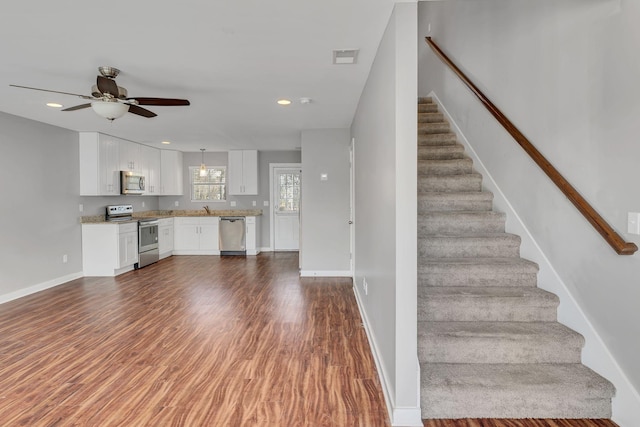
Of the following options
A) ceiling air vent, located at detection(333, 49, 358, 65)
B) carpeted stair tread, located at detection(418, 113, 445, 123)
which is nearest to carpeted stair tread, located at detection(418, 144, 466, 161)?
carpeted stair tread, located at detection(418, 113, 445, 123)

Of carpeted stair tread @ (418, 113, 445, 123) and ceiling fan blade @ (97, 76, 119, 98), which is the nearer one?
ceiling fan blade @ (97, 76, 119, 98)

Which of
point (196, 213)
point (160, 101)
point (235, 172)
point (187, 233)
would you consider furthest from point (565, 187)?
point (196, 213)

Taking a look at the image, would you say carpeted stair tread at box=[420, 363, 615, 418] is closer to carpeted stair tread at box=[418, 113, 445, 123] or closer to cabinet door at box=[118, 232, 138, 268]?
carpeted stair tread at box=[418, 113, 445, 123]

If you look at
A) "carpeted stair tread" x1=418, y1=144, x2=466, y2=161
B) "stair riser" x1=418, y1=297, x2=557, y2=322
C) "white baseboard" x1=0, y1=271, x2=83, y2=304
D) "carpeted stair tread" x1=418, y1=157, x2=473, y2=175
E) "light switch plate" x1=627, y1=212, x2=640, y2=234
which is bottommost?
"white baseboard" x1=0, y1=271, x2=83, y2=304

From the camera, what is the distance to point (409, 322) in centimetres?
192

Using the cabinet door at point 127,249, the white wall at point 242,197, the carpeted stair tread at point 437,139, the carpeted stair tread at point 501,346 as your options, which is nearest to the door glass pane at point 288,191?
the white wall at point 242,197

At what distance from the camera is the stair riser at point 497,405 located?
195 centimetres

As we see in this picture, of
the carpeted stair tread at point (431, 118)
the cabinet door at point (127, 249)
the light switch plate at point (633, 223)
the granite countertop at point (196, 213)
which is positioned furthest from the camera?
the granite countertop at point (196, 213)

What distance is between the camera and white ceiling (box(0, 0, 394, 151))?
2010mm

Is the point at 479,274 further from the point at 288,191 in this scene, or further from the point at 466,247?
the point at 288,191

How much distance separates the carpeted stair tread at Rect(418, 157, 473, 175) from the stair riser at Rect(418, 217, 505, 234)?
0.68m

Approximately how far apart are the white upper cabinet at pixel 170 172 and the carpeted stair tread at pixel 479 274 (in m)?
6.72

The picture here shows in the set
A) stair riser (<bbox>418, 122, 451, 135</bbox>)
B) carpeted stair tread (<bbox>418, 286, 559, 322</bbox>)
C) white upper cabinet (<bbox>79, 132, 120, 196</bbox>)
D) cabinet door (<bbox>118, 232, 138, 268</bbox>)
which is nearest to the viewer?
carpeted stair tread (<bbox>418, 286, 559, 322</bbox>)

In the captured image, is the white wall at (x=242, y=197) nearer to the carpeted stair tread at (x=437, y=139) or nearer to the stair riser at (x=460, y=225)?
the carpeted stair tread at (x=437, y=139)
